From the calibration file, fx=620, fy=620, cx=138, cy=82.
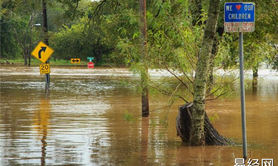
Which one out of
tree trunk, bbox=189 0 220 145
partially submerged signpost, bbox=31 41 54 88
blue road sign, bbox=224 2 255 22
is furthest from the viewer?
partially submerged signpost, bbox=31 41 54 88

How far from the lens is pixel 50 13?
152 metres

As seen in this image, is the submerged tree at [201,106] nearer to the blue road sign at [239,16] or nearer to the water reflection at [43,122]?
the blue road sign at [239,16]

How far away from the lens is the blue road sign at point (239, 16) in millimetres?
9750

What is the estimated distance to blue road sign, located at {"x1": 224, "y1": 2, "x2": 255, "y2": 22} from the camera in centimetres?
974

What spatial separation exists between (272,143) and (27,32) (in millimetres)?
86541

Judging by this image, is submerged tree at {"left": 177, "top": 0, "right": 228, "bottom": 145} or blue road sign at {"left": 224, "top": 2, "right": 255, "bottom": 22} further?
submerged tree at {"left": 177, "top": 0, "right": 228, "bottom": 145}

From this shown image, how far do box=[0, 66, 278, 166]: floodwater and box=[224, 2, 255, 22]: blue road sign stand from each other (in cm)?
237

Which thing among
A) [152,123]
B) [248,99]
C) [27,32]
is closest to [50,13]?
[27,32]

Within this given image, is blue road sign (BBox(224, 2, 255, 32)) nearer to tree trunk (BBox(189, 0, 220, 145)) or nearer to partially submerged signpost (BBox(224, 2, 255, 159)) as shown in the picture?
partially submerged signpost (BBox(224, 2, 255, 159))

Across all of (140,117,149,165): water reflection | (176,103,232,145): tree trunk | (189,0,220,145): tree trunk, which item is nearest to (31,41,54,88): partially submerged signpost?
(140,117,149,165): water reflection

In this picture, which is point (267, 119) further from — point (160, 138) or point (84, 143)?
point (84, 143)

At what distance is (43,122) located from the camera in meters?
17.0

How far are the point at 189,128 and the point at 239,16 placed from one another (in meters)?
3.39

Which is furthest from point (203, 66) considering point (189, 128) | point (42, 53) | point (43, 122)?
point (42, 53)
